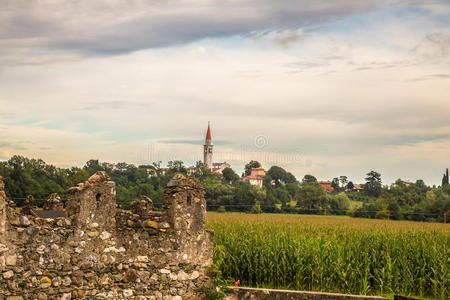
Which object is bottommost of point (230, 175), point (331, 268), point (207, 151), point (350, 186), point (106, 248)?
point (331, 268)

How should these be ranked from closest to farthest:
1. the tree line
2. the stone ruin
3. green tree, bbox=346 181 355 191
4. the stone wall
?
the stone ruin < the stone wall < the tree line < green tree, bbox=346 181 355 191

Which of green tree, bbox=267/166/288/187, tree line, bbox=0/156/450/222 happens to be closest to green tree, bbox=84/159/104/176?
tree line, bbox=0/156/450/222

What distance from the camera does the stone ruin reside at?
8.52 meters

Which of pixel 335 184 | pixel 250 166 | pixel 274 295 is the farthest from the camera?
pixel 250 166

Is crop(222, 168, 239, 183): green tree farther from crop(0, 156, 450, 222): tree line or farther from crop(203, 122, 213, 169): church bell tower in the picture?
crop(203, 122, 213, 169): church bell tower

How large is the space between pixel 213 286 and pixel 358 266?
21.3 feet

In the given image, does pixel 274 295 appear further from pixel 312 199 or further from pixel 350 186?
pixel 350 186

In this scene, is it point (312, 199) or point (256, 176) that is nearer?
point (312, 199)

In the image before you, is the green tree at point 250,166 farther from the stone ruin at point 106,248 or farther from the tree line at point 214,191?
the stone ruin at point 106,248

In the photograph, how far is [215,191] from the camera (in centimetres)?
6225

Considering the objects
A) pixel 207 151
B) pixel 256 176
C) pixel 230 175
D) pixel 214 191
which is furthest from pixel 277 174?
pixel 214 191

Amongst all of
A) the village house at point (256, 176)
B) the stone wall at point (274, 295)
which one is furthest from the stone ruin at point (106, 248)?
the village house at point (256, 176)

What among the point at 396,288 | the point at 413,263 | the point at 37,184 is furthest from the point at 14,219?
the point at 37,184

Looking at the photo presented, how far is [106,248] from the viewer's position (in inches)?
377
